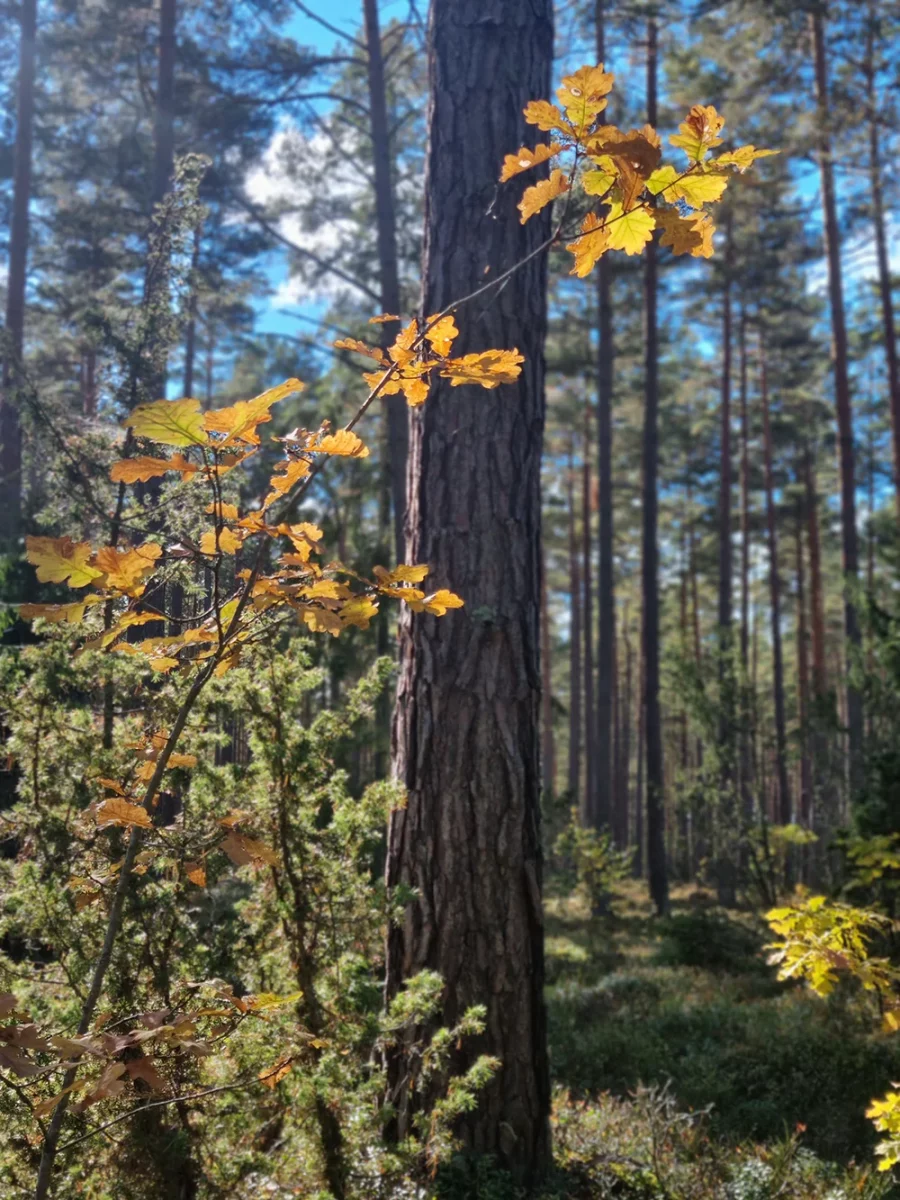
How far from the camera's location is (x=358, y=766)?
284 inches

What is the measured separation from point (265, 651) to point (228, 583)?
0.23 meters

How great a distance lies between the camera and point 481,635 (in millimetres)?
2963

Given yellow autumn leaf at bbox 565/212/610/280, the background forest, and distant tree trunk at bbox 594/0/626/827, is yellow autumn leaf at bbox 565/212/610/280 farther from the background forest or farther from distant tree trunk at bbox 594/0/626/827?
distant tree trunk at bbox 594/0/626/827

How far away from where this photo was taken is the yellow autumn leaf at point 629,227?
55.7 inches

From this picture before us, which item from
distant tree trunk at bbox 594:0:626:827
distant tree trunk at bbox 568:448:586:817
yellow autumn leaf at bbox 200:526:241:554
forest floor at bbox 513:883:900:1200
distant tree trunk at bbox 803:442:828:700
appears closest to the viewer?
yellow autumn leaf at bbox 200:526:241:554

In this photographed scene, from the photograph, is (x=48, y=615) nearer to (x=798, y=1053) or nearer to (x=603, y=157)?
(x=603, y=157)

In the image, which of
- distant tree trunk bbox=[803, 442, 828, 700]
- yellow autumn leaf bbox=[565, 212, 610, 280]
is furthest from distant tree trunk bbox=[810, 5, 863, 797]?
yellow autumn leaf bbox=[565, 212, 610, 280]

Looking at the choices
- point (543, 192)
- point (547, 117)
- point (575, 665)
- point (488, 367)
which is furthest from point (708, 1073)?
point (575, 665)

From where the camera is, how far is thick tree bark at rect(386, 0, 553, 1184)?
2.79m

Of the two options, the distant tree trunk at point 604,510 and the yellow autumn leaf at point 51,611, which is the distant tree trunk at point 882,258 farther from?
the yellow autumn leaf at point 51,611

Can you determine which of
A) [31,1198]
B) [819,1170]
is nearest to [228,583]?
[31,1198]

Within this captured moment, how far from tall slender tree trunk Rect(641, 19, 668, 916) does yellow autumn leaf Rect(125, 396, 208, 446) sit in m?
11.5

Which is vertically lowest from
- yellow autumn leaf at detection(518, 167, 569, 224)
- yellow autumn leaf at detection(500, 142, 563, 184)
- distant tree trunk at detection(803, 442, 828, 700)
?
yellow autumn leaf at detection(518, 167, 569, 224)

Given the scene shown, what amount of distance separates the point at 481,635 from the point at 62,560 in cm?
189
